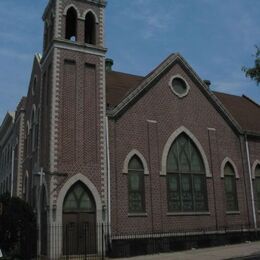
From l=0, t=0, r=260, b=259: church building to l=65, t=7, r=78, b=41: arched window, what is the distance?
135 millimetres

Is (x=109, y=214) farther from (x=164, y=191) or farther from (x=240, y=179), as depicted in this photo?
(x=240, y=179)

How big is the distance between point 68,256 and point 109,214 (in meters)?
3.07

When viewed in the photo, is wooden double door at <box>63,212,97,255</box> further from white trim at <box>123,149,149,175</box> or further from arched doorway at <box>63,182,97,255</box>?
white trim at <box>123,149,149,175</box>

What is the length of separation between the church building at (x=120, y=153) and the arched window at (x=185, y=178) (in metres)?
0.06

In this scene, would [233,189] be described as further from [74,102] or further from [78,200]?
[74,102]

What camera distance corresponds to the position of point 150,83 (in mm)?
25172

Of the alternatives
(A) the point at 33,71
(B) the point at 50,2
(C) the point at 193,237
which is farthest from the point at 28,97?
(C) the point at 193,237

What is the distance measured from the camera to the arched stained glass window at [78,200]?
68.2ft

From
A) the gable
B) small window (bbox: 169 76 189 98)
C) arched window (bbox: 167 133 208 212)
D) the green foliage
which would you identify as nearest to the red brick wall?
the gable

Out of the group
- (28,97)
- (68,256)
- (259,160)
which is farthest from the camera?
(28,97)

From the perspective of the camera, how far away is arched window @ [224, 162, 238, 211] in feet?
86.2

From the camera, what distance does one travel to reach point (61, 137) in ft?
70.6

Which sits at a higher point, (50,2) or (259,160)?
(50,2)

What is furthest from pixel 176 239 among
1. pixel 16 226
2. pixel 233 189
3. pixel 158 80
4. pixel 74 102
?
pixel 158 80
